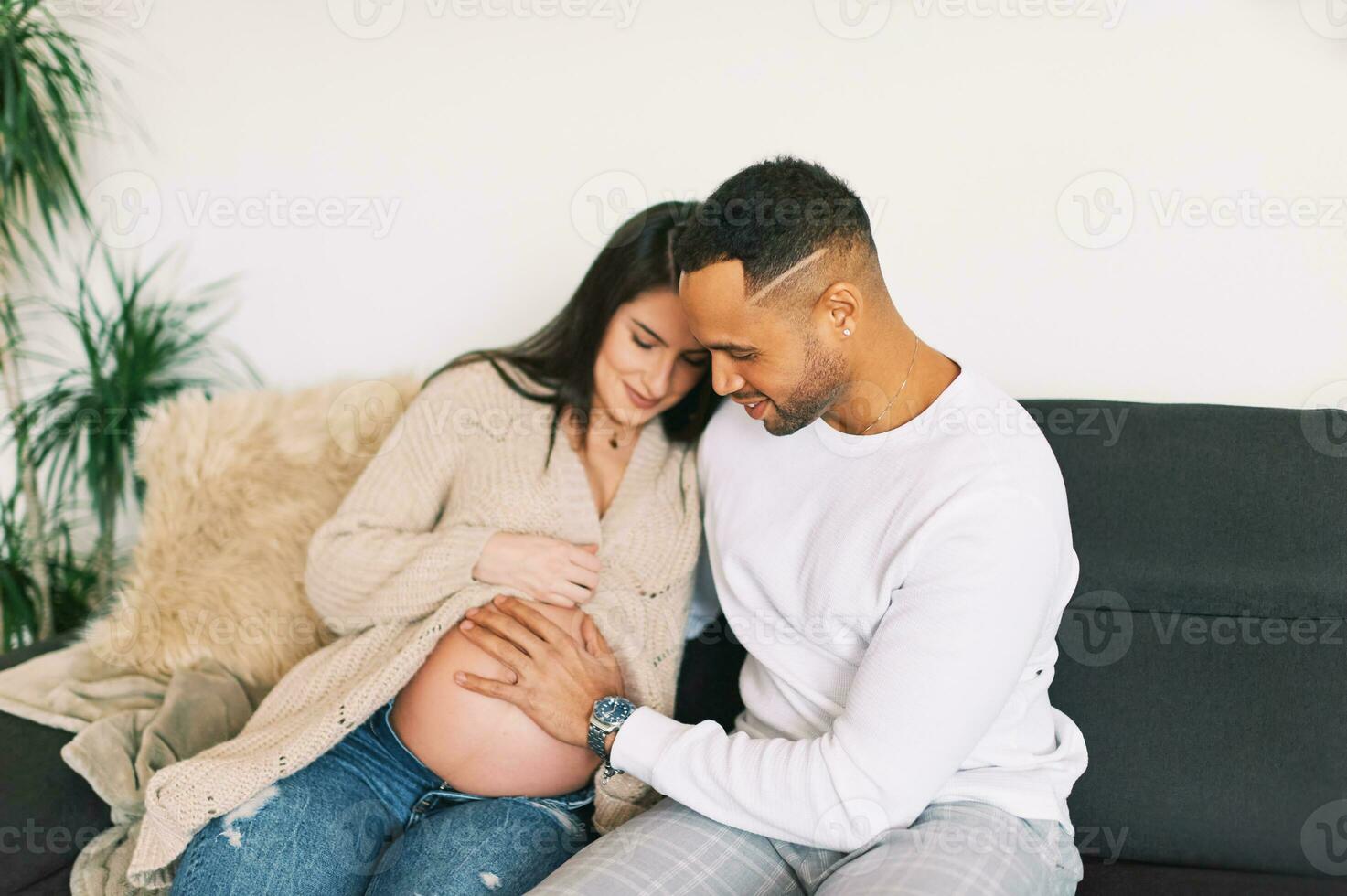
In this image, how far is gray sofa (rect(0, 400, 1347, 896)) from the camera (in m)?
1.41

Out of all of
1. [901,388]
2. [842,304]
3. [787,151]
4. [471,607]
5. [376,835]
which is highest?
[787,151]

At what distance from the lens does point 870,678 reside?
112 centimetres

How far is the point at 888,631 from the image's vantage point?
1.13 m

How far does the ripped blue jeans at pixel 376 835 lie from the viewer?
1239mm

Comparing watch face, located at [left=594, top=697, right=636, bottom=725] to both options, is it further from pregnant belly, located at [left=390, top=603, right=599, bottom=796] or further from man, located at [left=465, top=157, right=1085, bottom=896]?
pregnant belly, located at [left=390, top=603, right=599, bottom=796]

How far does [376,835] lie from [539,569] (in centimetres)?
41

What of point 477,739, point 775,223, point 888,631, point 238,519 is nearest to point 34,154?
point 238,519

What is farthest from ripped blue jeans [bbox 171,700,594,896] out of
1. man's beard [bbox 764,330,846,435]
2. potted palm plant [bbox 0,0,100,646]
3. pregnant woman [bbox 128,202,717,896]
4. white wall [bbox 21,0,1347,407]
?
potted palm plant [bbox 0,0,100,646]

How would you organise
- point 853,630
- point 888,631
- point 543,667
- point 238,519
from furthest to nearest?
1. point 238,519
2. point 543,667
3. point 853,630
4. point 888,631

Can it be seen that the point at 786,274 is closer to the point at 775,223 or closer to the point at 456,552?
the point at 775,223

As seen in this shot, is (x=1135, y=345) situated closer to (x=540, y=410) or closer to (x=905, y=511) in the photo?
(x=905, y=511)

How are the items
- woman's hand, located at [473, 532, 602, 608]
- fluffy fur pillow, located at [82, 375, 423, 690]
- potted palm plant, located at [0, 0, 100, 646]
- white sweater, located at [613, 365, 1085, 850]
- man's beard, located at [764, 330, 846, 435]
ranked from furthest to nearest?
potted palm plant, located at [0, 0, 100, 646] → fluffy fur pillow, located at [82, 375, 423, 690] → woman's hand, located at [473, 532, 602, 608] → man's beard, located at [764, 330, 846, 435] → white sweater, located at [613, 365, 1085, 850]

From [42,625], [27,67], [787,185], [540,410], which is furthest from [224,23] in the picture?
[787,185]

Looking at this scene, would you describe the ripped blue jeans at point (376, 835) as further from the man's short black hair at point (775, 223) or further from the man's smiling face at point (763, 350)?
the man's short black hair at point (775, 223)
